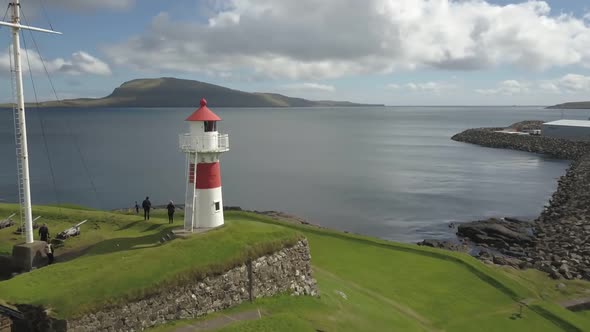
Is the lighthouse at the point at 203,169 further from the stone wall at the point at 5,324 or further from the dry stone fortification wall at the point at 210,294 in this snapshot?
the stone wall at the point at 5,324

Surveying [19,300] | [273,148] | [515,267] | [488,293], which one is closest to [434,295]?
[488,293]

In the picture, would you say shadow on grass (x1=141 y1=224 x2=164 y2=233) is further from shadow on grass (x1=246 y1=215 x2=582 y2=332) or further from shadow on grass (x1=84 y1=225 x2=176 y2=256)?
shadow on grass (x1=246 y1=215 x2=582 y2=332)

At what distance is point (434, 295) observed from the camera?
2278 centimetres

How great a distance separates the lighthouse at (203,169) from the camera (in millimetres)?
19766

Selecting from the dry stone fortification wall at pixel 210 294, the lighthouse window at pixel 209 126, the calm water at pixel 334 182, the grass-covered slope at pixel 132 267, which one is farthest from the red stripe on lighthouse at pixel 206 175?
the calm water at pixel 334 182

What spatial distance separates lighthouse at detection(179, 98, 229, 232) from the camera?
64.8ft

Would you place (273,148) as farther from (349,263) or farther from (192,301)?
(192,301)

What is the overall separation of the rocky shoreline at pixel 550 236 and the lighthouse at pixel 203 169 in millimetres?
21295

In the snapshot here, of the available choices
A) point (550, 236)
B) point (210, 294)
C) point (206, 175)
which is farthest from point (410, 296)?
point (550, 236)

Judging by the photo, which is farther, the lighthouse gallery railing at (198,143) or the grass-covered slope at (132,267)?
the lighthouse gallery railing at (198,143)

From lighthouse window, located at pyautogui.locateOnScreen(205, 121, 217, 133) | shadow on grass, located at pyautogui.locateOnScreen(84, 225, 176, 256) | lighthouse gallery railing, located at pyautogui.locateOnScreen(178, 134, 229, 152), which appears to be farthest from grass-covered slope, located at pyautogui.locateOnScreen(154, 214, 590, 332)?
lighthouse window, located at pyautogui.locateOnScreen(205, 121, 217, 133)

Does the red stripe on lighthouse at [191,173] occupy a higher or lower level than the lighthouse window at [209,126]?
lower

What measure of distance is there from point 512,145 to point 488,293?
115 m

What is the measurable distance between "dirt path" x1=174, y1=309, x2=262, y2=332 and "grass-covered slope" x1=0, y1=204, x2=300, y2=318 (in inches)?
61.9
